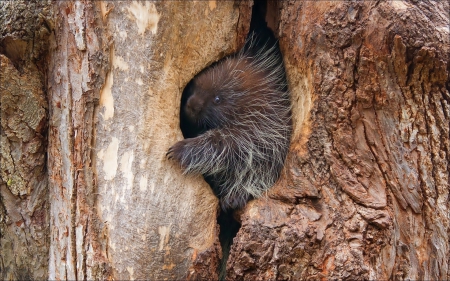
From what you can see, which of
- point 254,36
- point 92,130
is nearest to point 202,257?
point 92,130

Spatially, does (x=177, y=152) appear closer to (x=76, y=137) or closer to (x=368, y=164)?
(x=76, y=137)

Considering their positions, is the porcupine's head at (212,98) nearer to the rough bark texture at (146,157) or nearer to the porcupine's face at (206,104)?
the porcupine's face at (206,104)

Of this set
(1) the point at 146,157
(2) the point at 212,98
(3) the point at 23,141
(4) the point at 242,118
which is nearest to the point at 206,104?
(2) the point at 212,98

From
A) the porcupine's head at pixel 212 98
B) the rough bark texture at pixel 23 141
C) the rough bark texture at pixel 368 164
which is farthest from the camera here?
the porcupine's head at pixel 212 98

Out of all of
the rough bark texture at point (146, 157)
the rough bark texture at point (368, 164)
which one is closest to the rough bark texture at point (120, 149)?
the rough bark texture at point (146, 157)

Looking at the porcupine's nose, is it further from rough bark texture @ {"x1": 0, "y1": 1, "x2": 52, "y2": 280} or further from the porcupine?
rough bark texture @ {"x1": 0, "y1": 1, "x2": 52, "y2": 280}

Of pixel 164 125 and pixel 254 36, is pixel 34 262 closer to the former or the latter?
pixel 164 125
